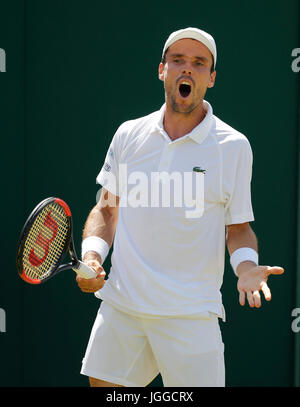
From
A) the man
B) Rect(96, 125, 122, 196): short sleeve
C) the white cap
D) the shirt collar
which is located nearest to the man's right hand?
the man

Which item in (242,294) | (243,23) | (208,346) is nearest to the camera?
(242,294)

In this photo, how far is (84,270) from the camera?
267cm

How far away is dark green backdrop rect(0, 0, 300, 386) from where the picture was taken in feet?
13.4

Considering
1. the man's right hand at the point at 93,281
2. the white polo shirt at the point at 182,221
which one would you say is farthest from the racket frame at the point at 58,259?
the white polo shirt at the point at 182,221

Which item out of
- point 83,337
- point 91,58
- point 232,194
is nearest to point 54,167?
point 91,58

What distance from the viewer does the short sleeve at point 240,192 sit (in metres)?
2.92

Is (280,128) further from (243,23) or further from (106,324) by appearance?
(106,324)

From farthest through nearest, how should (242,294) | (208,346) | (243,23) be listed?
(243,23)
(208,346)
(242,294)

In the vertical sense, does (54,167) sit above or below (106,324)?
above

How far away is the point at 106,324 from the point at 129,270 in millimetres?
252

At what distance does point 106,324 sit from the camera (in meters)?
2.98

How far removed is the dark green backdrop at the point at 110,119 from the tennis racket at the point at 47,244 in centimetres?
142

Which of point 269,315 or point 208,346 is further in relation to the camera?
point 269,315

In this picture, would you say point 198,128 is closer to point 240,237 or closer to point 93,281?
point 240,237
